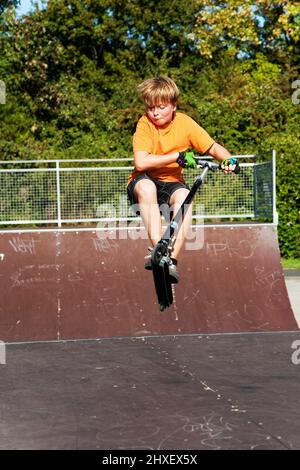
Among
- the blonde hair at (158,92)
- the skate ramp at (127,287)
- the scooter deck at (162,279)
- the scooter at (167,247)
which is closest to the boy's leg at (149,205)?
the scooter at (167,247)

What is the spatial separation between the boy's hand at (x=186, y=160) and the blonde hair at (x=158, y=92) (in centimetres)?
46

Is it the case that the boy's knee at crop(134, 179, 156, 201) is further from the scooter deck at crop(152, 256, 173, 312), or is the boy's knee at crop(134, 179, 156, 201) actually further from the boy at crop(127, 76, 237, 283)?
the scooter deck at crop(152, 256, 173, 312)

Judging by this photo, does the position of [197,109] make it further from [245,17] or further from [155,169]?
[155,169]

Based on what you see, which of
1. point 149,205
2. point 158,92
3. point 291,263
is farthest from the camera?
point 291,263

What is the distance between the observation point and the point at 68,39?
33.9 m

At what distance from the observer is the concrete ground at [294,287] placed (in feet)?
44.1

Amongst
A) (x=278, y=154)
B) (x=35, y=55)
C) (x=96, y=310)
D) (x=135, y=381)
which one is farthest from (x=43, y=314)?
(x=35, y=55)

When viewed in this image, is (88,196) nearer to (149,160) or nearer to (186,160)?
(149,160)

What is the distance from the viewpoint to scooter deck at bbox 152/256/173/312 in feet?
20.0

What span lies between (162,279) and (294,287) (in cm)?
1022

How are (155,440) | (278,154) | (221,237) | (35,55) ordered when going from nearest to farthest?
(155,440) → (221,237) → (278,154) → (35,55)

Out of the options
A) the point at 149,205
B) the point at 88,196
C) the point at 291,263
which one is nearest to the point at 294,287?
the point at 291,263

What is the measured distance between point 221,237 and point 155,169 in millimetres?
5004

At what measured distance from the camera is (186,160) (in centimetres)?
579
